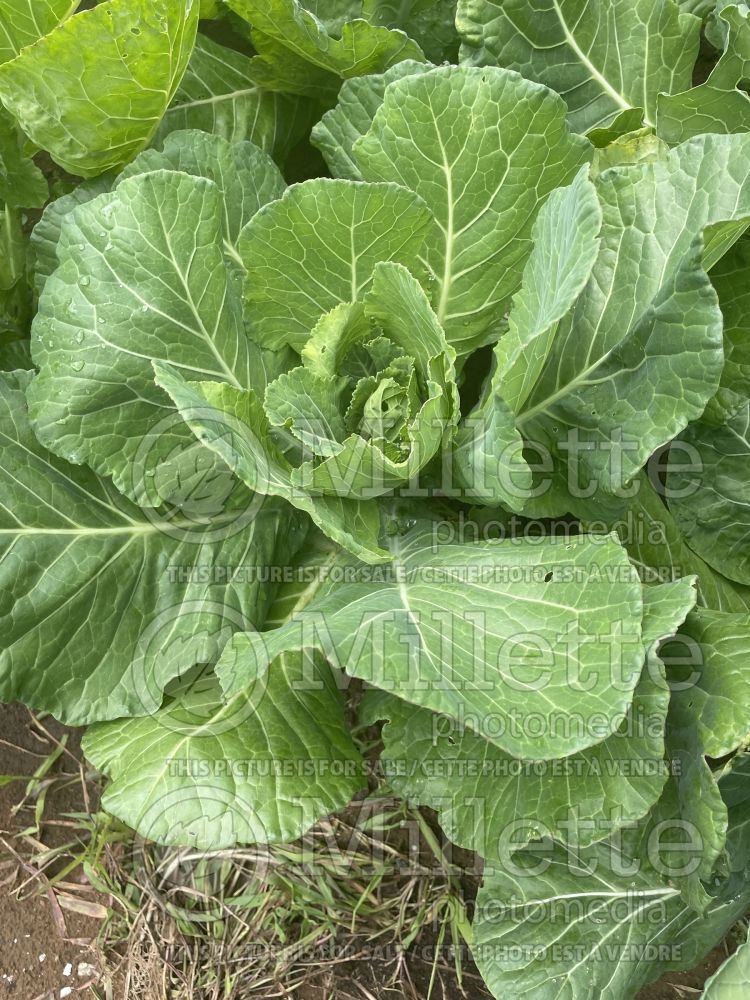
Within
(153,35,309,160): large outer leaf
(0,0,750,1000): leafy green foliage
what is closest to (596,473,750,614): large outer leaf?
(0,0,750,1000): leafy green foliage

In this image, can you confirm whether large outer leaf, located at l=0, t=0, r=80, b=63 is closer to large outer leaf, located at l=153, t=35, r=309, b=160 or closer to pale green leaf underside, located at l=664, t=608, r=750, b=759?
large outer leaf, located at l=153, t=35, r=309, b=160

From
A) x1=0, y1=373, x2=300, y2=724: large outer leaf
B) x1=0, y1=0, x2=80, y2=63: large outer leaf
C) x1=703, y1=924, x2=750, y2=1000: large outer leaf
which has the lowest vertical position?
x1=703, y1=924, x2=750, y2=1000: large outer leaf

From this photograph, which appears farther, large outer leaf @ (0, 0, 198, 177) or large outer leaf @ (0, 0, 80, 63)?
large outer leaf @ (0, 0, 80, 63)

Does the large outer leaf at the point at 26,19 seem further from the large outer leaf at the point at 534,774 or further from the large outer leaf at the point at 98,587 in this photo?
the large outer leaf at the point at 534,774

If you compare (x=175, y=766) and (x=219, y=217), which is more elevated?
(x=219, y=217)

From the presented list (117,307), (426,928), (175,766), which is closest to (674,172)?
(117,307)

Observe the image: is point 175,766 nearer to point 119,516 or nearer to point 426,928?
point 119,516
